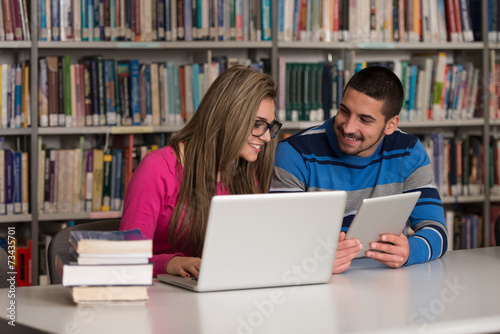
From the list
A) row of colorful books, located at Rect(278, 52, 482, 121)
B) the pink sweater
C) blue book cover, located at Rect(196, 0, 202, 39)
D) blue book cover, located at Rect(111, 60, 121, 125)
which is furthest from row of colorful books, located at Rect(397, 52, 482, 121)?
the pink sweater

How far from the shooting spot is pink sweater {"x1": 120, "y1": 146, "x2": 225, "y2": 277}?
1.78 meters

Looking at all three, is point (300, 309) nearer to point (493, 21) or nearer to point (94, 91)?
point (94, 91)

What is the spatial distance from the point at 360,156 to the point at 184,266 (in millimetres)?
823

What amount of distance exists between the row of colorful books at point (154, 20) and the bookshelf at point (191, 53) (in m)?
0.04

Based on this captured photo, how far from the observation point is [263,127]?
194cm

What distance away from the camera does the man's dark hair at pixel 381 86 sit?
2207mm

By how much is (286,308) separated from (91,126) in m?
1.97

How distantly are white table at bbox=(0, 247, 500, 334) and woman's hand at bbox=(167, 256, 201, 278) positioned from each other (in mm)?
53

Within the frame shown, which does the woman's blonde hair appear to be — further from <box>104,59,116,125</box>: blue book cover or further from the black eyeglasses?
<box>104,59,116,125</box>: blue book cover

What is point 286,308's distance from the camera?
137cm

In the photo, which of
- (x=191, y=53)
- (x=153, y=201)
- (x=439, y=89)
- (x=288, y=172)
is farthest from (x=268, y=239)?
(x=439, y=89)

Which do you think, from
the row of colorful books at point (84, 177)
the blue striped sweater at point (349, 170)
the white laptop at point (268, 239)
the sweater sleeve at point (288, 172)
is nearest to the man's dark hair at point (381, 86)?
the blue striped sweater at point (349, 170)

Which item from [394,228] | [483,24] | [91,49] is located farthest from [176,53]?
[394,228]

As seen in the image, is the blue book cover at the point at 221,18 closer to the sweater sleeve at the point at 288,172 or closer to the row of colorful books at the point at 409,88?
the row of colorful books at the point at 409,88
